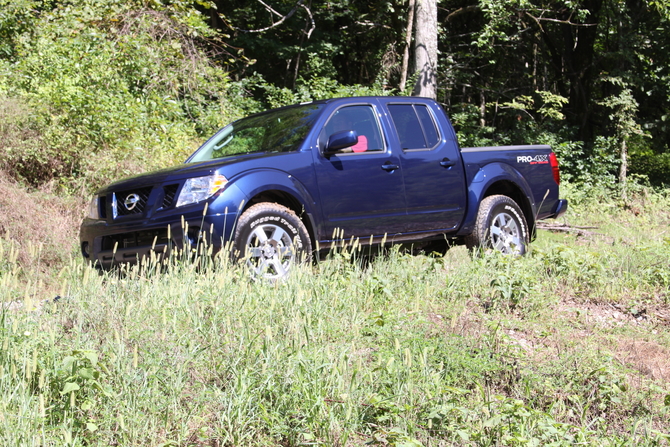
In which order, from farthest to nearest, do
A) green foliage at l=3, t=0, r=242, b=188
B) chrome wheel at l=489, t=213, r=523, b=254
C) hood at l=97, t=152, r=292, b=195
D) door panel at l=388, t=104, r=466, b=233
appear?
green foliage at l=3, t=0, r=242, b=188, chrome wheel at l=489, t=213, r=523, b=254, door panel at l=388, t=104, r=466, b=233, hood at l=97, t=152, r=292, b=195

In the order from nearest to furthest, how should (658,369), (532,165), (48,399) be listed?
1. (48,399)
2. (658,369)
3. (532,165)

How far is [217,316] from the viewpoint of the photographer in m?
4.15

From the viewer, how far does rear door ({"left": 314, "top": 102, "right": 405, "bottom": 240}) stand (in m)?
6.62

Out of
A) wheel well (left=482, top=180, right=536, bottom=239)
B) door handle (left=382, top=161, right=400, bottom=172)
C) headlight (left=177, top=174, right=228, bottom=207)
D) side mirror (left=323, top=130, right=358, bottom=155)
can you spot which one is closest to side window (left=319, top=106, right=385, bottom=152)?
door handle (left=382, top=161, right=400, bottom=172)

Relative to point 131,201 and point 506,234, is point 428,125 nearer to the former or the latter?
point 506,234

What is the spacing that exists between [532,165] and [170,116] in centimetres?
695

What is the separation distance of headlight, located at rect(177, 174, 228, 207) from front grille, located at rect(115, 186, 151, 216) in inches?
15.4

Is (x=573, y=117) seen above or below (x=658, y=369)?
above

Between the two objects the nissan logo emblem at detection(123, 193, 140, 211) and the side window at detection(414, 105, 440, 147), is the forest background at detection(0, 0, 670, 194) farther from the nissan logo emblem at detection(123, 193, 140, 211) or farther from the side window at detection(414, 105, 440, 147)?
the side window at detection(414, 105, 440, 147)

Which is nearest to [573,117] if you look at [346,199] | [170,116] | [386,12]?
[386,12]

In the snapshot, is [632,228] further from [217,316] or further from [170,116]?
[217,316]

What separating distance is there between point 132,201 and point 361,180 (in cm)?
214

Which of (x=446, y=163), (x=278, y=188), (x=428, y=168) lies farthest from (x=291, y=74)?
(x=278, y=188)

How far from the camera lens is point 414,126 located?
301 inches
